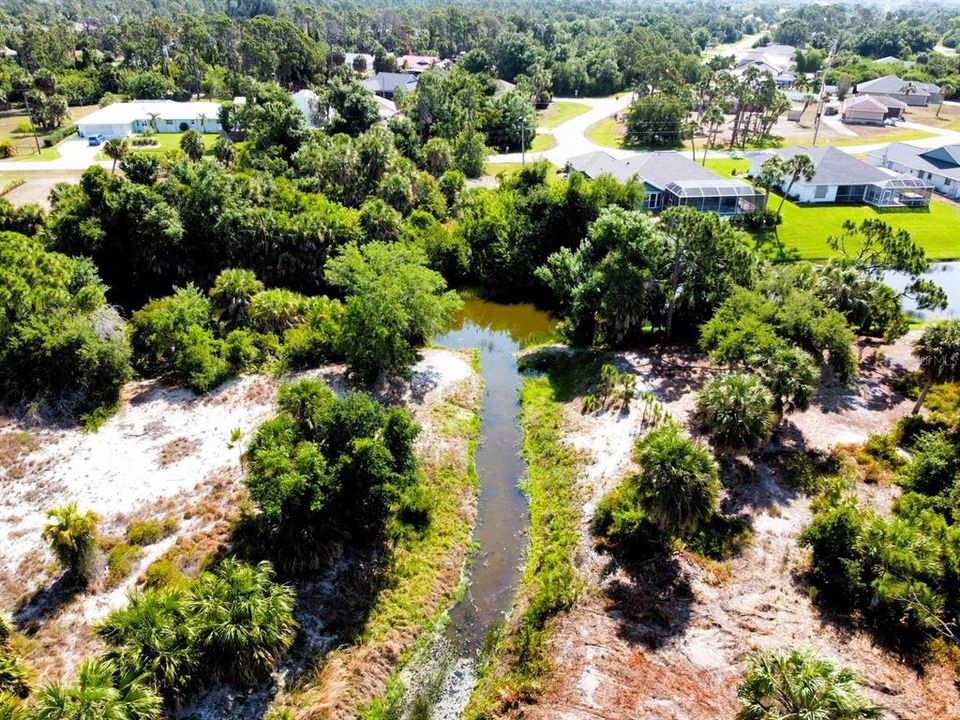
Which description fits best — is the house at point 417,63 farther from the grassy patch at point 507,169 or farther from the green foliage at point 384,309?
the green foliage at point 384,309

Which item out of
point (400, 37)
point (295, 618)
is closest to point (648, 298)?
point (295, 618)

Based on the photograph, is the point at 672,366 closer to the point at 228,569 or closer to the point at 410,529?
the point at 410,529

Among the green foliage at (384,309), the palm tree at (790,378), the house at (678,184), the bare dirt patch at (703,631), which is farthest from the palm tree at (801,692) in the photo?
the house at (678,184)

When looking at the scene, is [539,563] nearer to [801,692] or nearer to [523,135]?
[801,692]

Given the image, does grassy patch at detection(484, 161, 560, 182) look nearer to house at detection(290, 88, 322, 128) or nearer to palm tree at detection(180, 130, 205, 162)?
house at detection(290, 88, 322, 128)

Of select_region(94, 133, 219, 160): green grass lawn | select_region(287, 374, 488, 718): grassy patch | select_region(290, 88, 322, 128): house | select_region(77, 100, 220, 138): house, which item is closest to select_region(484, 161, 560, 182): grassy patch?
select_region(290, 88, 322, 128): house
